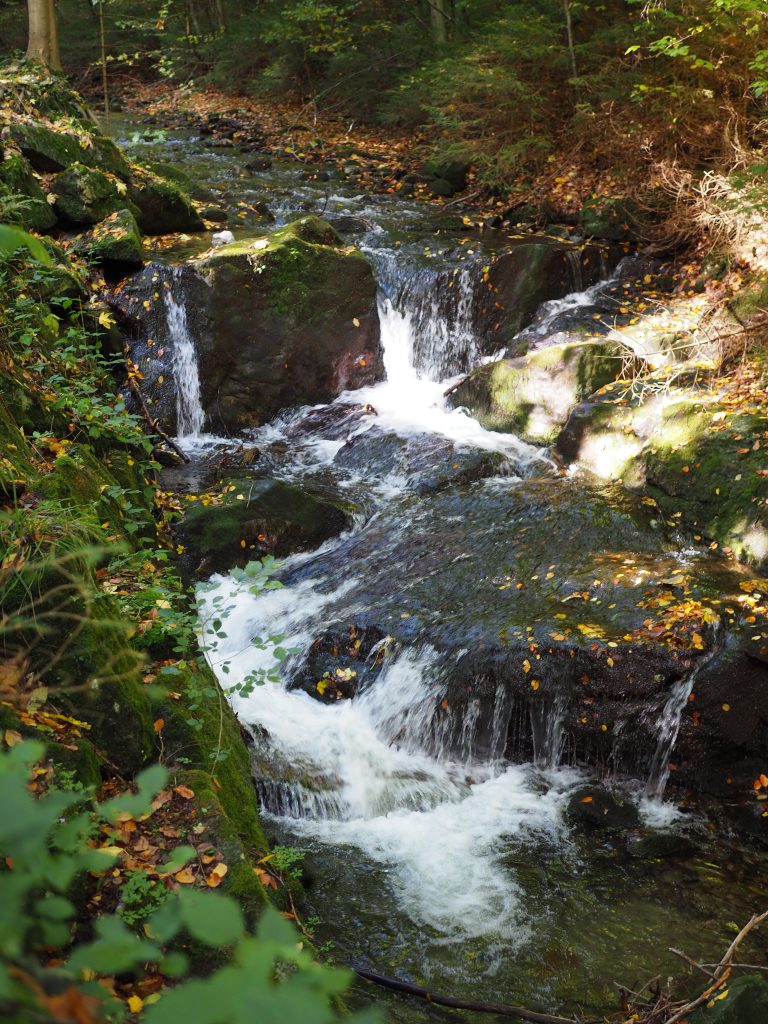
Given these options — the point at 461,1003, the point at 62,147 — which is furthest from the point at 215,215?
the point at 461,1003

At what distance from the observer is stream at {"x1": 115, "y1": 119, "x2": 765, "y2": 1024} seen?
4.30 metres

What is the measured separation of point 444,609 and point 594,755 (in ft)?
5.32

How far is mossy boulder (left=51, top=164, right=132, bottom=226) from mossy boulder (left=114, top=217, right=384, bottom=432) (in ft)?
3.80

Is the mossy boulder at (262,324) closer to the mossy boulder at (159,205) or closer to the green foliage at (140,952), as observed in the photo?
the mossy boulder at (159,205)

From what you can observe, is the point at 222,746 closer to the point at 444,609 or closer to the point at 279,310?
the point at 444,609

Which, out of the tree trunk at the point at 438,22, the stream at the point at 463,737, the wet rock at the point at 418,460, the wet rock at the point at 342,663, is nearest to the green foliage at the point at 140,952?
the stream at the point at 463,737

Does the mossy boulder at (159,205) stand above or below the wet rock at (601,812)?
above

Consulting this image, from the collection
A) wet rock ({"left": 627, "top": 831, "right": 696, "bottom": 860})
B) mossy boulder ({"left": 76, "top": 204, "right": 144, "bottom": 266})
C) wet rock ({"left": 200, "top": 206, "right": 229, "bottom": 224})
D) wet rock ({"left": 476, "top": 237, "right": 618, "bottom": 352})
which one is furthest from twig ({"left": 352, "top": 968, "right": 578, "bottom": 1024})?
wet rock ({"left": 200, "top": 206, "right": 229, "bottom": 224})

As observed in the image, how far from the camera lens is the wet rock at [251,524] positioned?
7.27 metres

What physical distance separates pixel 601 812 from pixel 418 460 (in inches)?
183

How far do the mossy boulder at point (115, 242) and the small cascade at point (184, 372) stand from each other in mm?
668

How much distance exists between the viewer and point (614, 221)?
11.6 metres

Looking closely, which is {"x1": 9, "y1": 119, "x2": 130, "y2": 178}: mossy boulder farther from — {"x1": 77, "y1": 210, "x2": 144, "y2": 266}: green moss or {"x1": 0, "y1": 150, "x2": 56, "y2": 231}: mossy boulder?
{"x1": 77, "y1": 210, "x2": 144, "y2": 266}: green moss

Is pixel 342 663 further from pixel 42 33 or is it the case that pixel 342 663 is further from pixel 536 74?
pixel 42 33
